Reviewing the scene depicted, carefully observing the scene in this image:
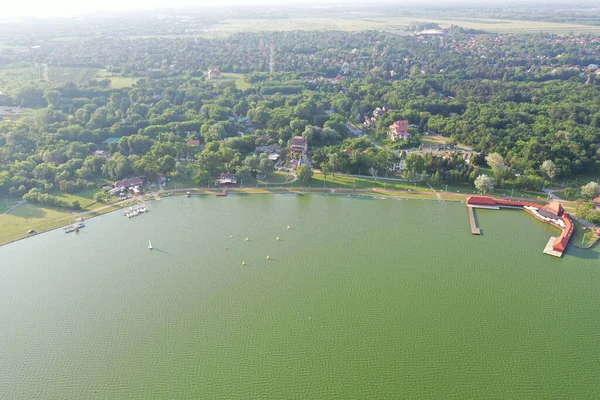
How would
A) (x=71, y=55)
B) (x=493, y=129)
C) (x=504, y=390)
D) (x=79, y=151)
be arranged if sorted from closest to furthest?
(x=504, y=390)
(x=79, y=151)
(x=493, y=129)
(x=71, y=55)

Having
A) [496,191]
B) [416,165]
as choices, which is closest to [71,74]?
[416,165]

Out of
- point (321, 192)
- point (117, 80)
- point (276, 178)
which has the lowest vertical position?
point (117, 80)

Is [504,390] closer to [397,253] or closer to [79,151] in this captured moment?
[397,253]

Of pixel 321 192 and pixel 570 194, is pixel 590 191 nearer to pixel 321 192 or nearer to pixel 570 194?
pixel 570 194

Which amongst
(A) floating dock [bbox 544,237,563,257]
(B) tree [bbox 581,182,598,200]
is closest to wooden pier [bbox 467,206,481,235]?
(A) floating dock [bbox 544,237,563,257]

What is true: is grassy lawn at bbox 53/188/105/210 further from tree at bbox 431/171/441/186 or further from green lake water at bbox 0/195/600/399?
tree at bbox 431/171/441/186

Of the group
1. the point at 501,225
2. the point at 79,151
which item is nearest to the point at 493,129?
the point at 501,225
